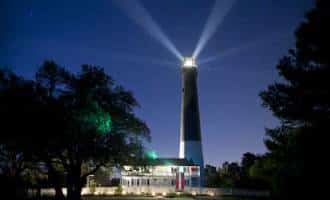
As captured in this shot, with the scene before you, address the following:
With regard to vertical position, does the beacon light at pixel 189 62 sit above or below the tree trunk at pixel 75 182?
above

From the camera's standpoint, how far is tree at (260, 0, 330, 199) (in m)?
15.9

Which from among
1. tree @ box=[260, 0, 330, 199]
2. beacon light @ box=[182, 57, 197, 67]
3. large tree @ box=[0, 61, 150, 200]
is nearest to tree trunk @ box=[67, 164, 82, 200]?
large tree @ box=[0, 61, 150, 200]

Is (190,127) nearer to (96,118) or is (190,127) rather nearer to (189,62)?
(189,62)

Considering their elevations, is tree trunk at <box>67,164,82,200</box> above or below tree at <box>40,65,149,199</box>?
below

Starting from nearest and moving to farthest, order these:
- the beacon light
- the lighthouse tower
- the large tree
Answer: the large tree → the lighthouse tower → the beacon light

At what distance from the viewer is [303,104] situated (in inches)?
709

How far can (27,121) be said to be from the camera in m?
28.3

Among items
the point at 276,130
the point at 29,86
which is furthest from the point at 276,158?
the point at 29,86

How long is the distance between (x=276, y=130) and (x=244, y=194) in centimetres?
2940

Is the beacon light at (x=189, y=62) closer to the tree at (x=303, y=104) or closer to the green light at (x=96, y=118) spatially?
the green light at (x=96, y=118)

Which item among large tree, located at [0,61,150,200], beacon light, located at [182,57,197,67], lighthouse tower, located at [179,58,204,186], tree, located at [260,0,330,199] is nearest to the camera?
tree, located at [260,0,330,199]

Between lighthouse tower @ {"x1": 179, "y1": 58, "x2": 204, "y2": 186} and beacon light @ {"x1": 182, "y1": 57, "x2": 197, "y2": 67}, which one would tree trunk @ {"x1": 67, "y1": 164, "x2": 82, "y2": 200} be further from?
beacon light @ {"x1": 182, "y1": 57, "x2": 197, "y2": 67}

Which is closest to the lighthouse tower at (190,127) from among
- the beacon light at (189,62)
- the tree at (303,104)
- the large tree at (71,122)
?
the beacon light at (189,62)

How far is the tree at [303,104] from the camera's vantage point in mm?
15852
